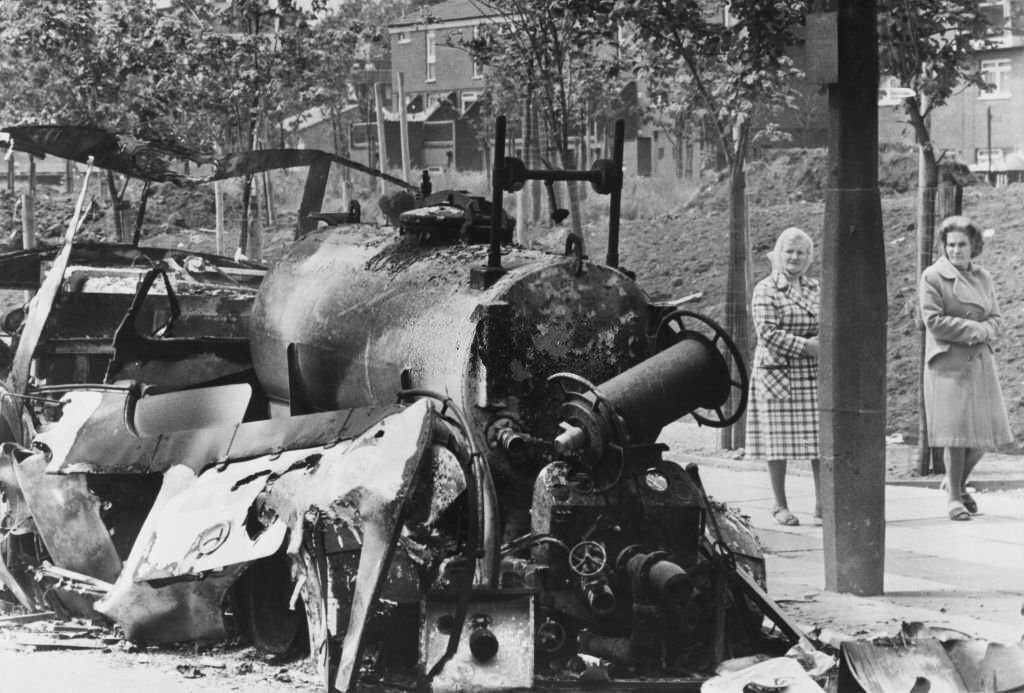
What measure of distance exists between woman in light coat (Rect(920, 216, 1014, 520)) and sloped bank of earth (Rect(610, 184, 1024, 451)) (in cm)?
526

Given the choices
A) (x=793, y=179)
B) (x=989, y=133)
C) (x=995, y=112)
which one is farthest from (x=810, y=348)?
(x=793, y=179)

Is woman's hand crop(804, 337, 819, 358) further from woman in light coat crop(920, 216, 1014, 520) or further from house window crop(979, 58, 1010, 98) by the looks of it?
house window crop(979, 58, 1010, 98)

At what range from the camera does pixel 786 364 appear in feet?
34.2

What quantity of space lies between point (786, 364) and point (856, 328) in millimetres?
2048

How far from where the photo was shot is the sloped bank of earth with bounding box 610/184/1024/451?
18078mm

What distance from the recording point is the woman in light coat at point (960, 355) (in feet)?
33.7

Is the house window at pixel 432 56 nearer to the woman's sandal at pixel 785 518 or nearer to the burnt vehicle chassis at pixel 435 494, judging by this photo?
the woman's sandal at pixel 785 518

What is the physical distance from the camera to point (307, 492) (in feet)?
21.3

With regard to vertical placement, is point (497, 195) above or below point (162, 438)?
above

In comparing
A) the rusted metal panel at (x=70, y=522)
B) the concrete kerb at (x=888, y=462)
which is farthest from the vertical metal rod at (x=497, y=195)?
the concrete kerb at (x=888, y=462)

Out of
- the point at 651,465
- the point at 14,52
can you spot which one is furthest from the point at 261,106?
the point at 651,465

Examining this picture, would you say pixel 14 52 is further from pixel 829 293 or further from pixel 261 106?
pixel 829 293

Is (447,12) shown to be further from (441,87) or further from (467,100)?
(467,100)

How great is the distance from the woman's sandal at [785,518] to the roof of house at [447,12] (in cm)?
586
